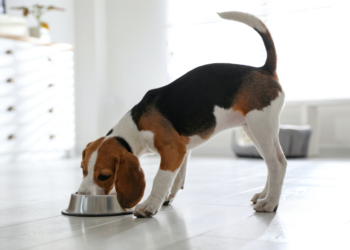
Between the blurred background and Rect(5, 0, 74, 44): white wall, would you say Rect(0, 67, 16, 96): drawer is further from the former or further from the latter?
Rect(5, 0, 74, 44): white wall

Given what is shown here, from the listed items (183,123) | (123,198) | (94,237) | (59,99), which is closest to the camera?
(94,237)

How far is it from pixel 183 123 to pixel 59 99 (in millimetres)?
4126

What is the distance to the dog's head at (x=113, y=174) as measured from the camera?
1555 mm

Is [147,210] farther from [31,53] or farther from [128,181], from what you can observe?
[31,53]

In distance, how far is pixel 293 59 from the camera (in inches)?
227

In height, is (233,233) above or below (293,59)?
above

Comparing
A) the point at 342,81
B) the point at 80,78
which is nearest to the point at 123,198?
the point at 342,81

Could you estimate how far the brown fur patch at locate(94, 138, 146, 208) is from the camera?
1.55 meters

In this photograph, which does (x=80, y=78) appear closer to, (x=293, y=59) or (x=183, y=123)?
(x=293, y=59)

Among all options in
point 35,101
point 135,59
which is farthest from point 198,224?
point 135,59

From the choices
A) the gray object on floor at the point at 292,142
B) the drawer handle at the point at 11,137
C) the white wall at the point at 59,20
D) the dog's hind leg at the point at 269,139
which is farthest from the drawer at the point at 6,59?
the dog's hind leg at the point at 269,139

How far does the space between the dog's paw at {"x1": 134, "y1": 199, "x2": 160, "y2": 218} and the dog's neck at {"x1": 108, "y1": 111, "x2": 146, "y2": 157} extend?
226mm

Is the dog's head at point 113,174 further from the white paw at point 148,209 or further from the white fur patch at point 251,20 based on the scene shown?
the white fur patch at point 251,20

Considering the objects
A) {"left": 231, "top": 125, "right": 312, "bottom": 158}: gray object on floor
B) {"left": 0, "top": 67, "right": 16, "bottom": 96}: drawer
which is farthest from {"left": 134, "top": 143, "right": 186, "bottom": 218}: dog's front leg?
{"left": 0, "top": 67, "right": 16, "bottom": 96}: drawer
